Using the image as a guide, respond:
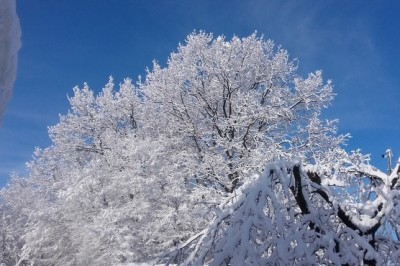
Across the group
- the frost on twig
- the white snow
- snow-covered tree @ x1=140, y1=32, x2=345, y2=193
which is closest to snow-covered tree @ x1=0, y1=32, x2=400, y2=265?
snow-covered tree @ x1=140, y1=32, x2=345, y2=193

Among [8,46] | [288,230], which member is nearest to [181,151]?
[288,230]

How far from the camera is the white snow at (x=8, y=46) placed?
4.28 feet

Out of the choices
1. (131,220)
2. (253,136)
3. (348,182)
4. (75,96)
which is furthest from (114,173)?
(348,182)

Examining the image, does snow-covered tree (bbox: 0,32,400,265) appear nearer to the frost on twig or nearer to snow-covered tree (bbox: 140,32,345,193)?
snow-covered tree (bbox: 140,32,345,193)

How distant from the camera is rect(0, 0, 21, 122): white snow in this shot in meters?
1.30

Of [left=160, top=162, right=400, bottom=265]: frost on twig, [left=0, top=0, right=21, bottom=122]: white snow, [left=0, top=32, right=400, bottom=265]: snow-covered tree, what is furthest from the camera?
[left=0, top=32, right=400, bottom=265]: snow-covered tree

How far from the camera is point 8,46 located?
132 cm

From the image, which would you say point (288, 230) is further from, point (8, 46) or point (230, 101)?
point (230, 101)

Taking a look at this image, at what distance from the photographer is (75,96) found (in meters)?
16.8

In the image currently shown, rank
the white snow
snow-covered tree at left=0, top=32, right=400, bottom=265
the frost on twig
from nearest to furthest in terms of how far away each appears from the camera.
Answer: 1. the white snow
2. the frost on twig
3. snow-covered tree at left=0, top=32, right=400, bottom=265

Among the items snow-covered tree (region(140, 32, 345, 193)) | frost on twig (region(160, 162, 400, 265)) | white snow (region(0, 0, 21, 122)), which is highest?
snow-covered tree (region(140, 32, 345, 193))

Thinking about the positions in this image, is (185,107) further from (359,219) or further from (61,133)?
(359,219)

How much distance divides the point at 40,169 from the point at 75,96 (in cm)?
418

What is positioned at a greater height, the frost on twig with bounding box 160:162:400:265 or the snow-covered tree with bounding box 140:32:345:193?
the snow-covered tree with bounding box 140:32:345:193
